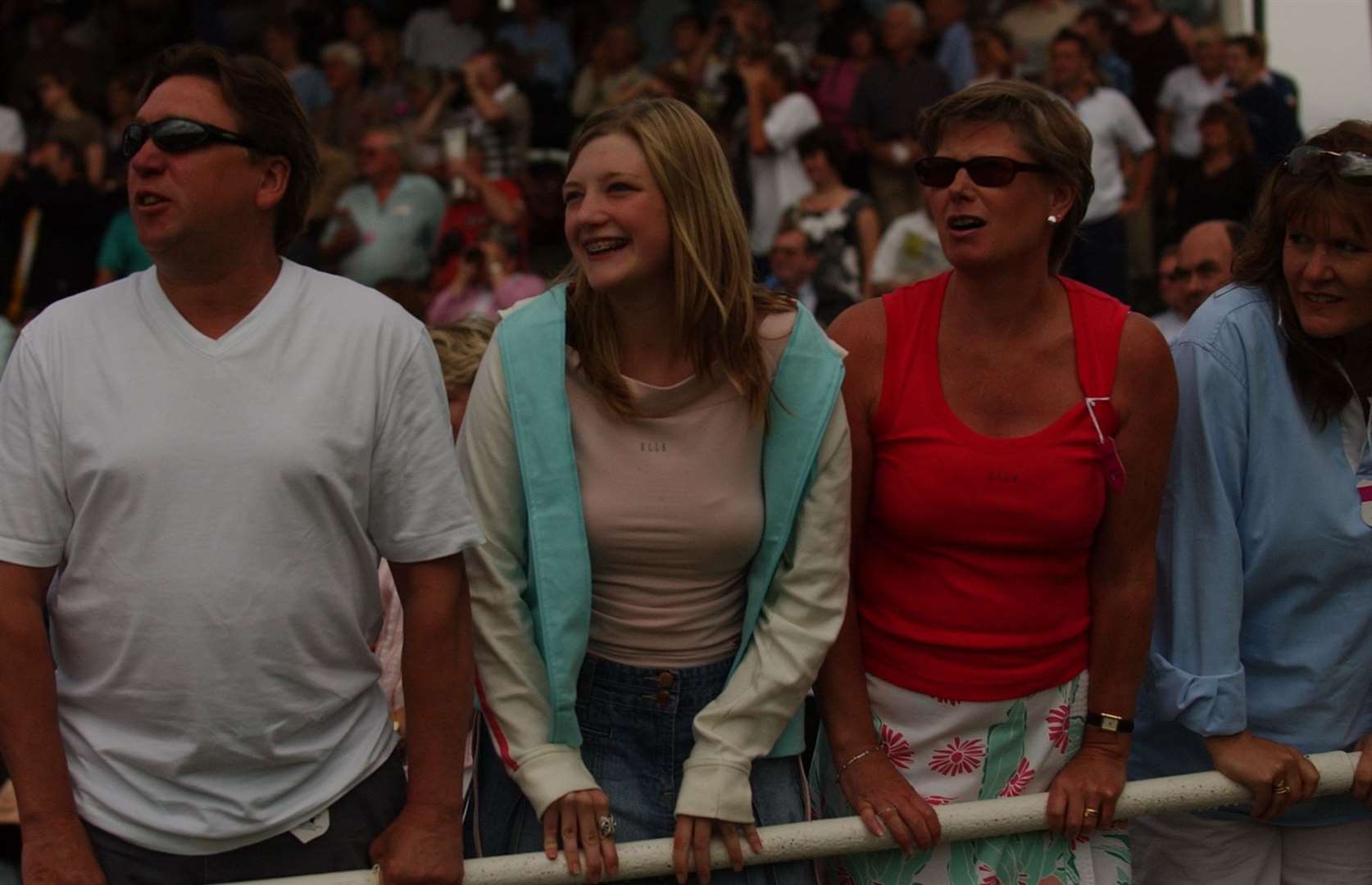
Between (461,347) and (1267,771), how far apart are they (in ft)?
6.42

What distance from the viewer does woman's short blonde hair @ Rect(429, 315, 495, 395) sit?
3.83 meters

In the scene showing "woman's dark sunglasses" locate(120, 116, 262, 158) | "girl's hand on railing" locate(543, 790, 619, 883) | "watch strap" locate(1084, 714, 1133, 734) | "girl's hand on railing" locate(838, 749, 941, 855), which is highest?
"woman's dark sunglasses" locate(120, 116, 262, 158)

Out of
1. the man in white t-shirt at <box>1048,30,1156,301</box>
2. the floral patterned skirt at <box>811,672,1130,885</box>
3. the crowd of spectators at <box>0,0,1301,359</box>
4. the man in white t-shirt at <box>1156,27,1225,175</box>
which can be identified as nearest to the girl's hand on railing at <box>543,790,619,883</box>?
the floral patterned skirt at <box>811,672,1130,885</box>

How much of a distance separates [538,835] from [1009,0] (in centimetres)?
928

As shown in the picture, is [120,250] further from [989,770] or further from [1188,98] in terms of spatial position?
[989,770]

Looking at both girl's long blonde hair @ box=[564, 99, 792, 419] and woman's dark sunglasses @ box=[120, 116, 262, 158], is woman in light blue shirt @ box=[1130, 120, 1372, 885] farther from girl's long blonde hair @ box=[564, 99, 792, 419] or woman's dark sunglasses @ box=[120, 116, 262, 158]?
woman's dark sunglasses @ box=[120, 116, 262, 158]

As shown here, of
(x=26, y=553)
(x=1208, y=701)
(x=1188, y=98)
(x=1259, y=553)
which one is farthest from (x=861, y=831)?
(x=1188, y=98)

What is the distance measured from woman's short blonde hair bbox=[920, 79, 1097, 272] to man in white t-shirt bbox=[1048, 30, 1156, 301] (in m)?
6.08

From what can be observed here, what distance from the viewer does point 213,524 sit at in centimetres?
253

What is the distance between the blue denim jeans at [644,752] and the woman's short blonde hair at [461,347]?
43.0 inches

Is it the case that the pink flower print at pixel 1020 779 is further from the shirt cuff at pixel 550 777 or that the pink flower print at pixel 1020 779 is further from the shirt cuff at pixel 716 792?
the shirt cuff at pixel 550 777

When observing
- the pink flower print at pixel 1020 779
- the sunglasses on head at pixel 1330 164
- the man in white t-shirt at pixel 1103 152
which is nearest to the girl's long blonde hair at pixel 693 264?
the pink flower print at pixel 1020 779

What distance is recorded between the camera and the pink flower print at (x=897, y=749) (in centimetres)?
303

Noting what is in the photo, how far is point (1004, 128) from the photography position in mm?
2951
